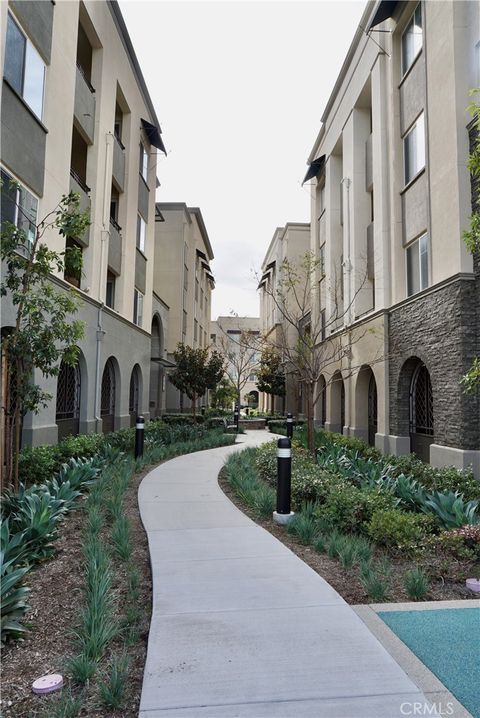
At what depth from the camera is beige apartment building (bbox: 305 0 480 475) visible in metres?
10.3

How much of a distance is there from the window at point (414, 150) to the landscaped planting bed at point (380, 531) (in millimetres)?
8848

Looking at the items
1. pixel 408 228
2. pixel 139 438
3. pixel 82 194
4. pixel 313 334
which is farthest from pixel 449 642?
pixel 82 194

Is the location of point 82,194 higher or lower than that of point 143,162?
lower

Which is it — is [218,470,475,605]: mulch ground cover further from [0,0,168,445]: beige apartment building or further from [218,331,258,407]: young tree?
[218,331,258,407]: young tree

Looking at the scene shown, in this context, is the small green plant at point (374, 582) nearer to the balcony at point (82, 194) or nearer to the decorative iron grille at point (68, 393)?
the decorative iron grille at point (68, 393)

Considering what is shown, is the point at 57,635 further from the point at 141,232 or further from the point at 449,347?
the point at 141,232

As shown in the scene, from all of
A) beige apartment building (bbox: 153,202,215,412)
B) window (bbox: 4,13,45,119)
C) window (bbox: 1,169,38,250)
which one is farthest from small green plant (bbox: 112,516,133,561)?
beige apartment building (bbox: 153,202,215,412)

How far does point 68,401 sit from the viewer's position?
13156mm

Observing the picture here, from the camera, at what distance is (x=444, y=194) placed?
10.9 meters

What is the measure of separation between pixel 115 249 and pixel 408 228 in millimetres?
9997

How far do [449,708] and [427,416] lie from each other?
1090cm

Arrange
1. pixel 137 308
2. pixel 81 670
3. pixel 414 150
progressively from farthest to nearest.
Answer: pixel 137 308 < pixel 414 150 < pixel 81 670

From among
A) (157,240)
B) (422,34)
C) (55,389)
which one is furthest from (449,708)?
(157,240)

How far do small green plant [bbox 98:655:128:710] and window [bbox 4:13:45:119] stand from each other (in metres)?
10.4
